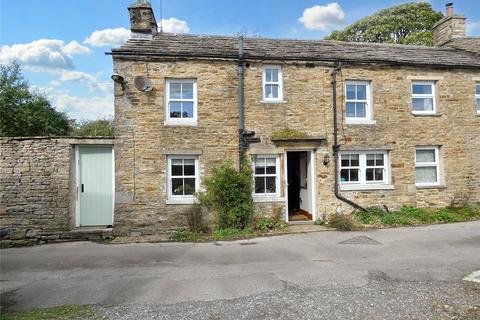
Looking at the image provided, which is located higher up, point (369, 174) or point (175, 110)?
point (175, 110)

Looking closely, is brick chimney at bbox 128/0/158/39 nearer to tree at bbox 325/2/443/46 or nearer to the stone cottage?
the stone cottage

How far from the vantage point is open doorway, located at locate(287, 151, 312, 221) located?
11781 millimetres

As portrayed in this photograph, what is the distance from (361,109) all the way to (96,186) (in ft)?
32.9

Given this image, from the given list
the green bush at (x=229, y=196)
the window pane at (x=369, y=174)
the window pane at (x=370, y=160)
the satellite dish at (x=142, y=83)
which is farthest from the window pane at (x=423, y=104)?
the satellite dish at (x=142, y=83)

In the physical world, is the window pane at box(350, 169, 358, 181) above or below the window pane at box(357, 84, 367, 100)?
below

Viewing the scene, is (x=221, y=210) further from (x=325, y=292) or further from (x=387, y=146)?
(x=387, y=146)

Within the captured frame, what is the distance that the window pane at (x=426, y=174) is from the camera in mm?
12195

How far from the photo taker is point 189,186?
10672 millimetres

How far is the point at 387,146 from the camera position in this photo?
38.4 ft

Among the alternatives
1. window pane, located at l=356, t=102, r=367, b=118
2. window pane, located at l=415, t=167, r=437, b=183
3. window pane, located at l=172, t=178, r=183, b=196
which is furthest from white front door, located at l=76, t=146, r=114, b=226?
window pane, located at l=415, t=167, r=437, b=183

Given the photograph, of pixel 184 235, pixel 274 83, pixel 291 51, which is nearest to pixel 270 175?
pixel 274 83

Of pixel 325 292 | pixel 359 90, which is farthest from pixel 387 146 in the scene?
pixel 325 292

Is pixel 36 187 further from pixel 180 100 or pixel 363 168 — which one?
pixel 363 168

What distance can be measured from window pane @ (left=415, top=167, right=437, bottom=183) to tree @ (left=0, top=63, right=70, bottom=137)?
19458 millimetres
